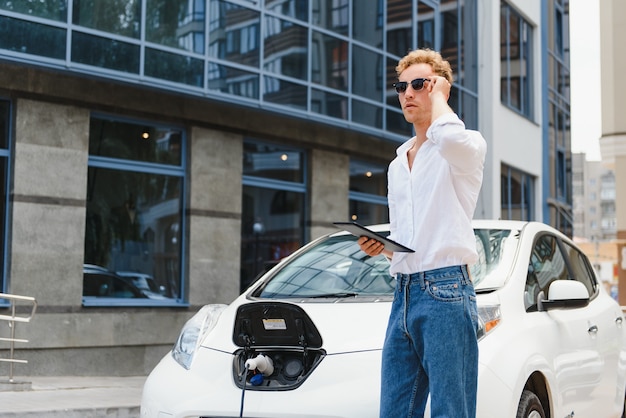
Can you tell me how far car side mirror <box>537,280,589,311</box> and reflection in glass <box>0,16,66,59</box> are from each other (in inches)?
307

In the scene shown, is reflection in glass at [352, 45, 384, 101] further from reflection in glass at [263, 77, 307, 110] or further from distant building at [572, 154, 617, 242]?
distant building at [572, 154, 617, 242]

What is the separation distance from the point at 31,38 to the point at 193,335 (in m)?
7.16

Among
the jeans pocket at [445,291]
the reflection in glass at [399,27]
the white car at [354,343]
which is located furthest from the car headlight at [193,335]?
the reflection in glass at [399,27]

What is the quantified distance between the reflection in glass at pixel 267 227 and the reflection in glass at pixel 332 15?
2.75 m

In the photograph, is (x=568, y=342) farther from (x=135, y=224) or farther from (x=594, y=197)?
(x=594, y=197)

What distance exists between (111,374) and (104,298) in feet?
3.27

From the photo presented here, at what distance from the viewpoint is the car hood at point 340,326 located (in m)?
4.53

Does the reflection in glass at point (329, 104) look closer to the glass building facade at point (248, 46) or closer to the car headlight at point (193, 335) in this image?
the glass building facade at point (248, 46)

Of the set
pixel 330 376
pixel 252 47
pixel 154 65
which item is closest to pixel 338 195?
pixel 252 47

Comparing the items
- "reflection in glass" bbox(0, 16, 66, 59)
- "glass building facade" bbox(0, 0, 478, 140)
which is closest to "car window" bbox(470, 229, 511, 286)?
"glass building facade" bbox(0, 0, 478, 140)

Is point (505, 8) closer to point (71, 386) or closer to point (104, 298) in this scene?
point (104, 298)

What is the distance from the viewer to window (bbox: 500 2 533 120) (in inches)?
938

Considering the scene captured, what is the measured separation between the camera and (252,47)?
13867 millimetres

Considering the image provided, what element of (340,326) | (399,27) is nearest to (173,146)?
(399,27)
